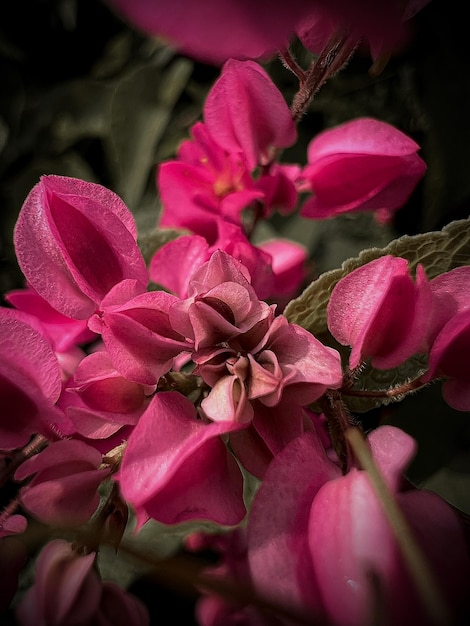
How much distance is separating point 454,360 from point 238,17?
0.16m

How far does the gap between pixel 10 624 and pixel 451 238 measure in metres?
0.30

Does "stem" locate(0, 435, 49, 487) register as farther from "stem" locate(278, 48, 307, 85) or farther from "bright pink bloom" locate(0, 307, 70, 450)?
"stem" locate(278, 48, 307, 85)

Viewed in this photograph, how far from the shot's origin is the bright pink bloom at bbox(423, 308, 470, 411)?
24 centimetres

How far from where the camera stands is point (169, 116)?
25.1 inches

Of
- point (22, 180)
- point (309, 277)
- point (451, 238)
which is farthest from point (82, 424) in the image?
point (22, 180)

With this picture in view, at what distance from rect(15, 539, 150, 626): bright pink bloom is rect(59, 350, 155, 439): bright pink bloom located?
0.15 ft

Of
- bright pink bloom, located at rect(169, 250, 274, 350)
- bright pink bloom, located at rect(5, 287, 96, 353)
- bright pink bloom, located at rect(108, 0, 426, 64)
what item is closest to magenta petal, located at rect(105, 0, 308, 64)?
bright pink bloom, located at rect(108, 0, 426, 64)

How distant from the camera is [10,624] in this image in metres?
0.36

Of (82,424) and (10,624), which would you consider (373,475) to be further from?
(10,624)

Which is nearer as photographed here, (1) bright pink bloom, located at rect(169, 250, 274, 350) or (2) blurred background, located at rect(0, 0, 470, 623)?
Result: (1) bright pink bloom, located at rect(169, 250, 274, 350)

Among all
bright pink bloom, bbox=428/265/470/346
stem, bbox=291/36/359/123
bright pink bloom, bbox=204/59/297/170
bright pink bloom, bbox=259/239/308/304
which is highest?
stem, bbox=291/36/359/123

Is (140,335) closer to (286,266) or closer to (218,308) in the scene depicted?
(218,308)

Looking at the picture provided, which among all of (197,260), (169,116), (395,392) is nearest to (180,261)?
(197,260)

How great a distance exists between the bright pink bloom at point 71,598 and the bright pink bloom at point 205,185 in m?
0.19
